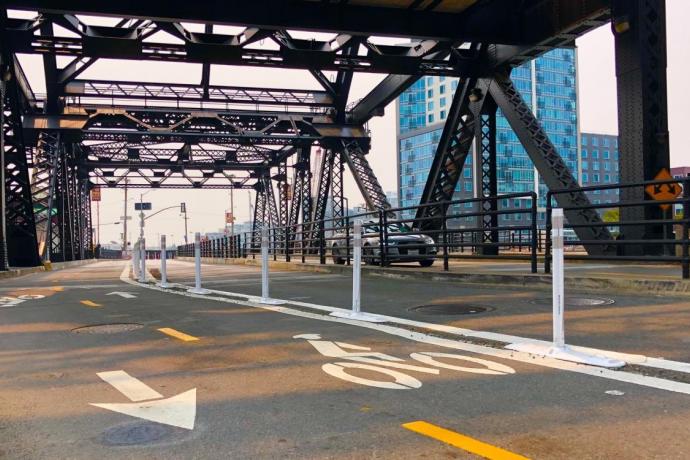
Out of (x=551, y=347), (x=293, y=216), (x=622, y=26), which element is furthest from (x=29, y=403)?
(x=293, y=216)

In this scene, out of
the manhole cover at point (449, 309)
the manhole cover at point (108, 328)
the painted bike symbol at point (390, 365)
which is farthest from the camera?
the manhole cover at point (449, 309)

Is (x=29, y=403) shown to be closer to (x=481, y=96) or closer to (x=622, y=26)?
(x=622, y=26)

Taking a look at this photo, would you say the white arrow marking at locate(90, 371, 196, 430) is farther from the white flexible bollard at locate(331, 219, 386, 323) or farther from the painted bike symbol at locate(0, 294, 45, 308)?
the painted bike symbol at locate(0, 294, 45, 308)

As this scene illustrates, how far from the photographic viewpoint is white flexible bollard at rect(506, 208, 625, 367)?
180 inches

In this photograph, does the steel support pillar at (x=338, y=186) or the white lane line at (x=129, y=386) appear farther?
the steel support pillar at (x=338, y=186)

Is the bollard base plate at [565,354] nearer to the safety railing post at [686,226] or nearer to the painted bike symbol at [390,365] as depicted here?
the painted bike symbol at [390,365]

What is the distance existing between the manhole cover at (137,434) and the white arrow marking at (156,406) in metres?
0.08

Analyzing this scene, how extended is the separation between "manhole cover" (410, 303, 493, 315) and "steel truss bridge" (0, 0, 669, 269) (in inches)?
110

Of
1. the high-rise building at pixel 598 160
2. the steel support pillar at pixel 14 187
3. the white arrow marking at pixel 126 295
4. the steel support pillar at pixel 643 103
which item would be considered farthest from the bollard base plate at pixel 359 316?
the high-rise building at pixel 598 160

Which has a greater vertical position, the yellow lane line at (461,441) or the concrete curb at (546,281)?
the concrete curb at (546,281)

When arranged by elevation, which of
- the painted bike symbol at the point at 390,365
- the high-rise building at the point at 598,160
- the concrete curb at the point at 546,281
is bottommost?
the painted bike symbol at the point at 390,365

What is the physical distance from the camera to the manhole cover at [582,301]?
7488mm

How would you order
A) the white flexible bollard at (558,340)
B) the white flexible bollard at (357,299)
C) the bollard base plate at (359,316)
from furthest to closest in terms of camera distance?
the white flexible bollard at (357,299) → the bollard base plate at (359,316) → the white flexible bollard at (558,340)

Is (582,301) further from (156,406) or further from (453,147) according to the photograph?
(453,147)
